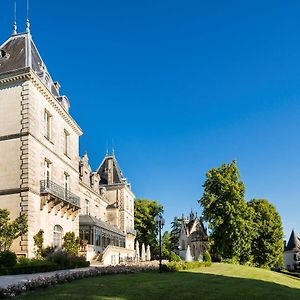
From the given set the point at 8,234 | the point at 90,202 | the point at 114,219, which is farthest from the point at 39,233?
the point at 114,219

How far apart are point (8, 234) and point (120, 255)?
17.4 metres

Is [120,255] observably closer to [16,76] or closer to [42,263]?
[42,263]

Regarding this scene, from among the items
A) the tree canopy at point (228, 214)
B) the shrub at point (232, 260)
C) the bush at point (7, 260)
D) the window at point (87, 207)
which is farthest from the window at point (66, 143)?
the shrub at point (232, 260)

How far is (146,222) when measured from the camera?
7012 cm

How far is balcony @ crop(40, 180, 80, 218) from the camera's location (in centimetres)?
2680

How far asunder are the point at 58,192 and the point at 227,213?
21229 mm

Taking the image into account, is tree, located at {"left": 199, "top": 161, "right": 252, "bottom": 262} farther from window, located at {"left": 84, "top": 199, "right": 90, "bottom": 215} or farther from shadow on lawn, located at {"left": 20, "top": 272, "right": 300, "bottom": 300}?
shadow on lawn, located at {"left": 20, "top": 272, "right": 300, "bottom": 300}

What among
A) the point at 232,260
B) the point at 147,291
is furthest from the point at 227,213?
the point at 147,291

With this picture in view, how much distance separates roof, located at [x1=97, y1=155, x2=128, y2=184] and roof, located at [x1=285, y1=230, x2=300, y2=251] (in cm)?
5422

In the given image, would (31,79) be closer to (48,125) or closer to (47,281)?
(48,125)

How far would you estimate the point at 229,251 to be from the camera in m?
43.4

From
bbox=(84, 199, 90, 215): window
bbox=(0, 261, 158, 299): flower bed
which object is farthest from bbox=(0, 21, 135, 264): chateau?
bbox=(0, 261, 158, 299): flower bed

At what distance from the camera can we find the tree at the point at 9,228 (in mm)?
23891

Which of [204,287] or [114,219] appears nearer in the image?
[204,287]
